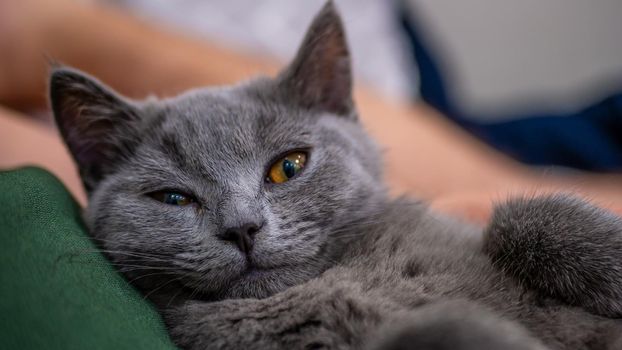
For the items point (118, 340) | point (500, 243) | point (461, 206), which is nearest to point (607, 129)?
point (461, 206)

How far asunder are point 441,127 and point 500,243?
2.15m

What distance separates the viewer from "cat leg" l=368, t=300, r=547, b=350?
0.70m

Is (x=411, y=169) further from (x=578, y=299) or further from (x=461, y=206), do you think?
(x=578, y=299)

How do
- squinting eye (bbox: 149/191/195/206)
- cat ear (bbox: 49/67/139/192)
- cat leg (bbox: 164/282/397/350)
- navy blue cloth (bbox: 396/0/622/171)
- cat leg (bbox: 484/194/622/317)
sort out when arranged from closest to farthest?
1. cat leg (bbox: 164/282/397/350)
2. cat leg (bbox: 484/194/622/317)
3. squinting eye (bbox: 149/191/195/206)
4. cat ear (bbox: 49/67/139/192)
5. navy blue cloth (bbox: 396/0/622/171)

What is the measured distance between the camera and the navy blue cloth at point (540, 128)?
8.97 ft

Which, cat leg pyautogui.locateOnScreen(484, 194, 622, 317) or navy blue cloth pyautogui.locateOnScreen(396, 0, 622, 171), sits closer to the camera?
cat leg pyautogui.locateOnScreen(484, 194, 622, 317)

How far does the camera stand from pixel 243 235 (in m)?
0.91

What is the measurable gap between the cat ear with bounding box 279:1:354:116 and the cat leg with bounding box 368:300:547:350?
2.03ft

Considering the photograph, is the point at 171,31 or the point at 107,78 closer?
the point at 107,78

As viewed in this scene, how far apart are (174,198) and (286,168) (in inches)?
8.6

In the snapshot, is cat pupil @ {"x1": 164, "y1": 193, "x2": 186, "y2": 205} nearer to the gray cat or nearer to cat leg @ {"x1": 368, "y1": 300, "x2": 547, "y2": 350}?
the gray cat

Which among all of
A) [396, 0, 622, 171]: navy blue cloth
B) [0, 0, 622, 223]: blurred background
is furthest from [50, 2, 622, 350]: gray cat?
[396, 0, 622, 171]: navy blue cloth

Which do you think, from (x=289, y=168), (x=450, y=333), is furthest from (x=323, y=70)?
(x=450, y=333)

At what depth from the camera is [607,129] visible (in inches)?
110
